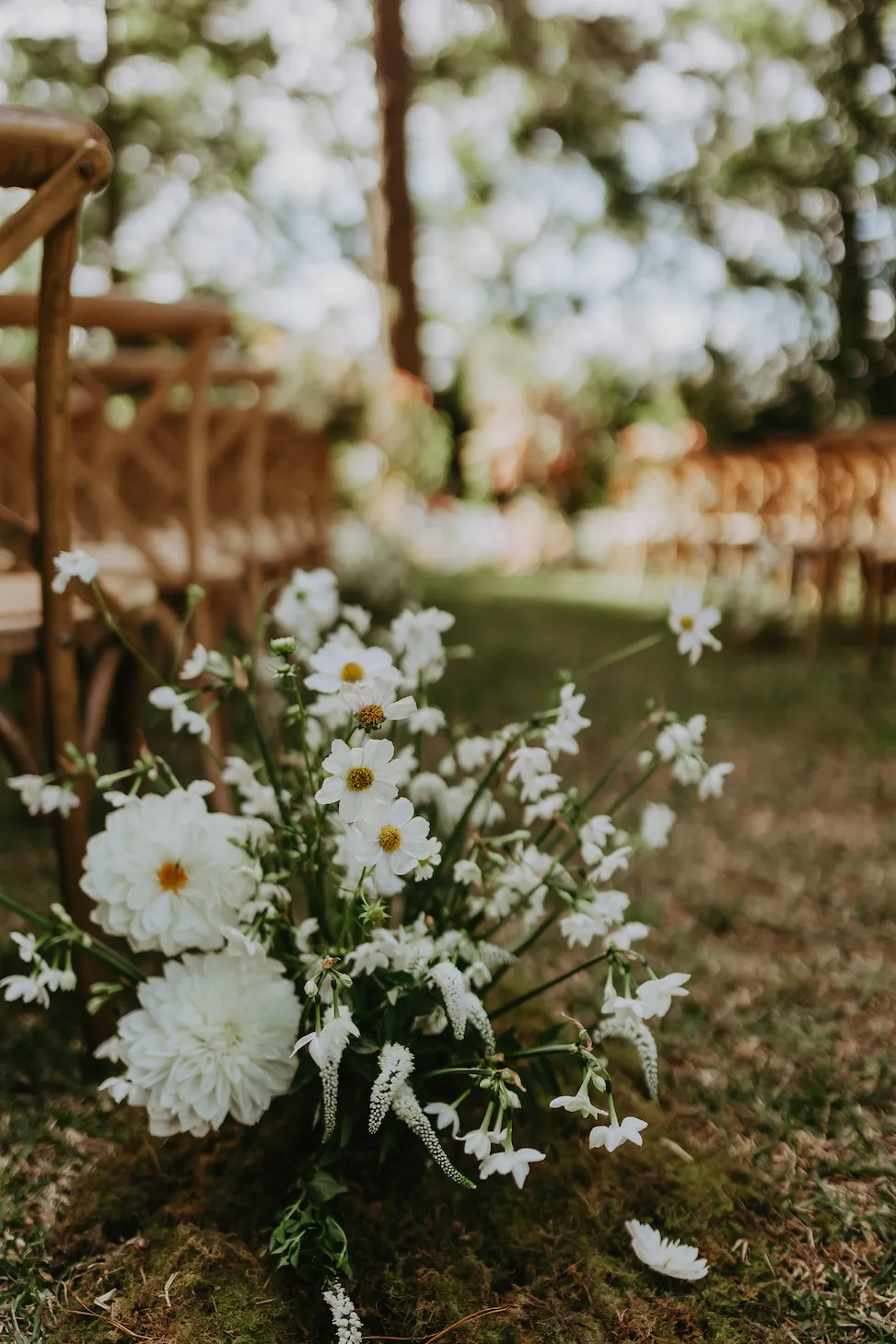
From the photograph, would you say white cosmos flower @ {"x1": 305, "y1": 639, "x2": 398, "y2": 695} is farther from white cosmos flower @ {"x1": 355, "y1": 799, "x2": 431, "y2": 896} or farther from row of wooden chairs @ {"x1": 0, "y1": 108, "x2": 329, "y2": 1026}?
row of wooden chairs @ {"x1": 0, "y1": 108, "x2": 329, "y2": 1026}

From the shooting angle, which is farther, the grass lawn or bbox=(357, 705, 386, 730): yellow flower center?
the grass lawn

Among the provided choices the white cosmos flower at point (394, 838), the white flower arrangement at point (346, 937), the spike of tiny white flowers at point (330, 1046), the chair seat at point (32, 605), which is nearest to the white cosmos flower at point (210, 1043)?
the white flower arrangement at point (346, 937)

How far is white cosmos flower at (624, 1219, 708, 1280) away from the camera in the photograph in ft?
3.99

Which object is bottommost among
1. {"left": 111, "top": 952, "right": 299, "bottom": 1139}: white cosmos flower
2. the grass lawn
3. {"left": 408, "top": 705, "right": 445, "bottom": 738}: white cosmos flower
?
the grass lawn

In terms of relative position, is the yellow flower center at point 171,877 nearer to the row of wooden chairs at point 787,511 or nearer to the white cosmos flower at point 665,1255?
the white cosmos flower at point 665,1255

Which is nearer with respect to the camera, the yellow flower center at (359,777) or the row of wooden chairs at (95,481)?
the yellow flower center at (359,777)

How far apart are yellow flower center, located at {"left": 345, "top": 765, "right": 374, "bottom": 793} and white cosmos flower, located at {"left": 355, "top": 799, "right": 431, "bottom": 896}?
3cm

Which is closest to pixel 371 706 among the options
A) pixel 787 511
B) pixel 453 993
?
pixel 453 993

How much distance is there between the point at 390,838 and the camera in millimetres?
1079

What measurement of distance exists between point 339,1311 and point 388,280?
432 inches

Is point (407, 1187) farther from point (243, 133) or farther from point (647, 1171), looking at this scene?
point (243, 133)

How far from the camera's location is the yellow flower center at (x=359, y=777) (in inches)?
42.6

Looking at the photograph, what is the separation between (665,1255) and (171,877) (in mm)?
662


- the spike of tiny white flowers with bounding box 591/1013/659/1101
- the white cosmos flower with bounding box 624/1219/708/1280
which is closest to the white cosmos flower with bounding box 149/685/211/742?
the spike of tiny white flowers with bounding box 591/1013/659/1101
